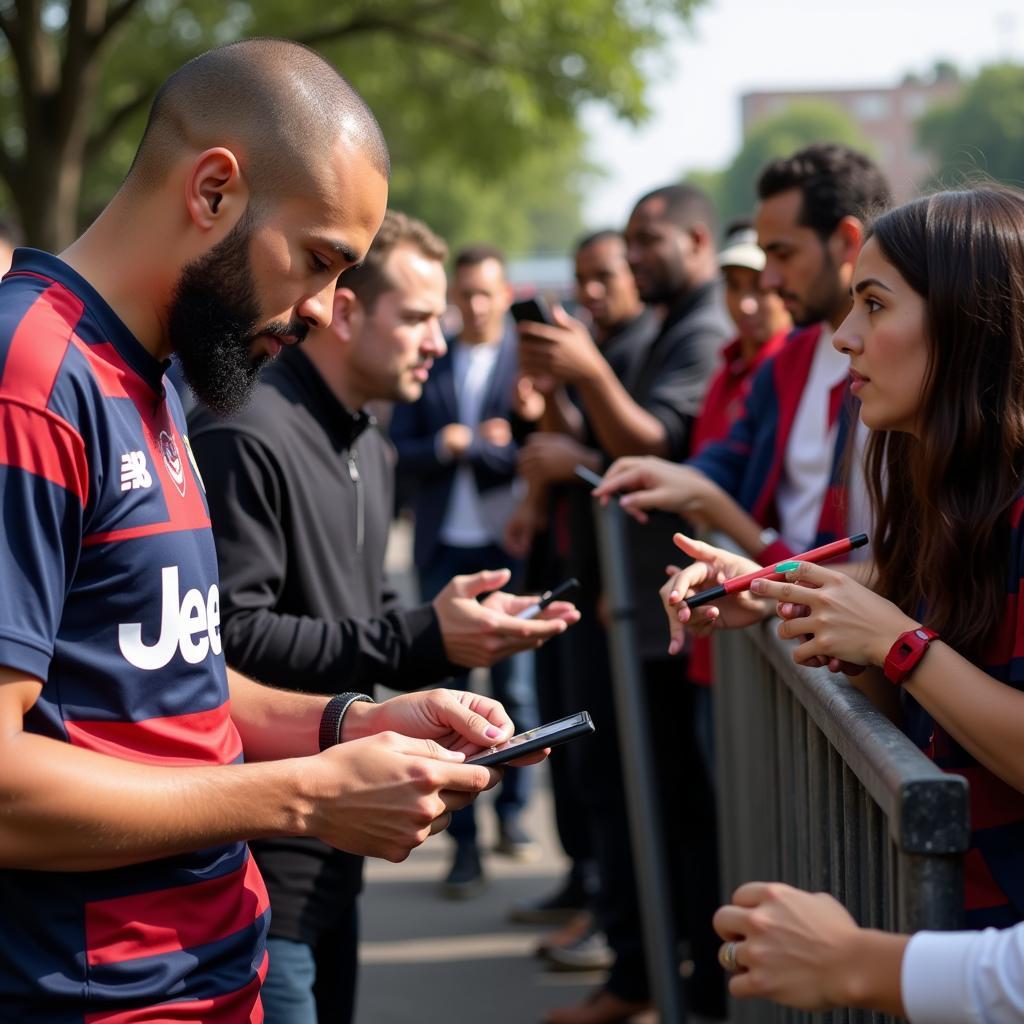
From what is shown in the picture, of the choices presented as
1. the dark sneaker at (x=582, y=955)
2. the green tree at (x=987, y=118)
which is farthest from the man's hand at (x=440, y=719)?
the green tree at (x=987, y=118)

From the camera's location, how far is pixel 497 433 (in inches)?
275

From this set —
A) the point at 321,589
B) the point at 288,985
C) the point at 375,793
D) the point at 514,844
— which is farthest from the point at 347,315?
the point at 514,844

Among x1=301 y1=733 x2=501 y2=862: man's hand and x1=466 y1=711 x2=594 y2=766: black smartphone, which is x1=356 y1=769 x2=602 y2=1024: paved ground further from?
x1=301 y1=733 x2=501 y2=862: man's hand

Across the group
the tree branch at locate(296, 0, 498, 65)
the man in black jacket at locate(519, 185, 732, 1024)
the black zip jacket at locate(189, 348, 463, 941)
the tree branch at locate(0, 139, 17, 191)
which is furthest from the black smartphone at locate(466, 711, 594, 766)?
the tree branch at locate(296, 0, 498, 65)

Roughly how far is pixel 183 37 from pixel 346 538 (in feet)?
42.9

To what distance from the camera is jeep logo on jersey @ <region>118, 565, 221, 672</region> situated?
1979 millimetres

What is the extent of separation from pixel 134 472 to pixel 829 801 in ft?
3.95

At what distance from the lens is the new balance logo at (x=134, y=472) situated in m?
1.96

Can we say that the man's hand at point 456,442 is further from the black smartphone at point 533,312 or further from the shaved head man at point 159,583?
the shaved head man at point 159,583

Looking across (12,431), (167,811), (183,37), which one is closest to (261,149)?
(12,431)

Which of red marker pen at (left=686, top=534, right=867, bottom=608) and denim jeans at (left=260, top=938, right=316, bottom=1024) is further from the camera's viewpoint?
denim jeans at (left=260, top=938, right=316, bottom=1024)

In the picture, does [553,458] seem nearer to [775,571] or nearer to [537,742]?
[775,571]

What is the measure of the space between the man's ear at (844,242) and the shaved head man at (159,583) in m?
2.02

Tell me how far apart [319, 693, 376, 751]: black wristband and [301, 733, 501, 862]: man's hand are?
1.53 ft
